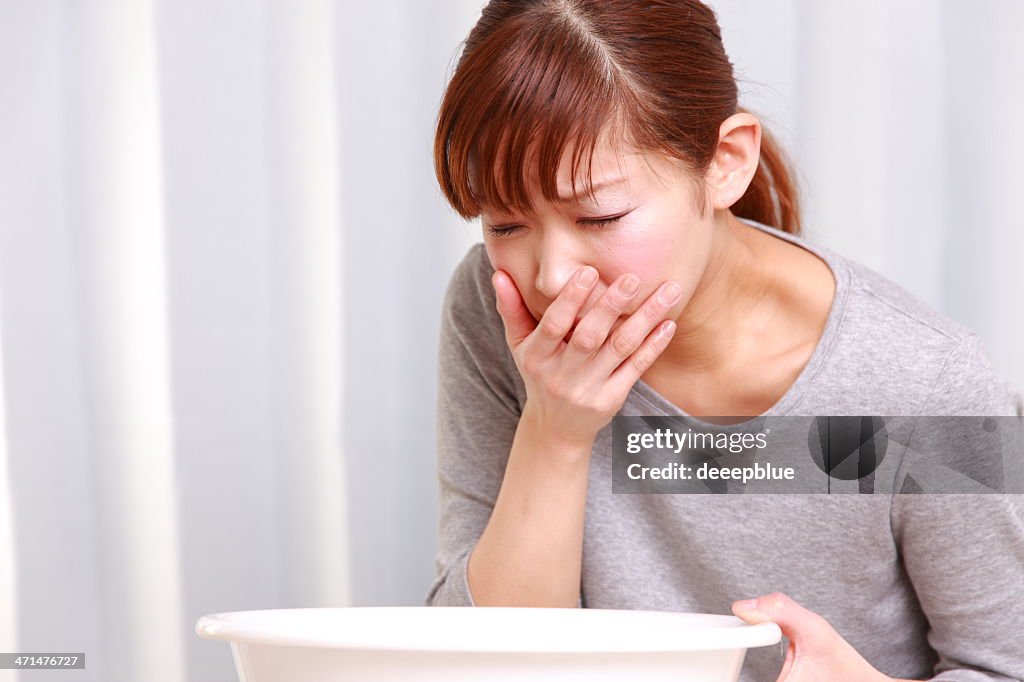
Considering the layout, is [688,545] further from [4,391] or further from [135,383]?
[4,391]

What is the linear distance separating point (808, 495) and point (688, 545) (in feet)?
0.40

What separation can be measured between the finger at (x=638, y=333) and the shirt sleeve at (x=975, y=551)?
25cm

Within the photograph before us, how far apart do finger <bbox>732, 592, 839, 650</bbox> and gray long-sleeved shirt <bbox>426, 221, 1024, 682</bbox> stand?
221 millimetres

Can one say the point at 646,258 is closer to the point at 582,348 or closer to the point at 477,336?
the point at 582,348

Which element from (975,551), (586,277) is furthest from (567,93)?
(975,551)

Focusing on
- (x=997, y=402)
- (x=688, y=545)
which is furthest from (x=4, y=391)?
(x=997, y=402)

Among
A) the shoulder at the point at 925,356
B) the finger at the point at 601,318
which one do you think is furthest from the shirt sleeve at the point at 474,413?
the shoulder at the point at 925,356

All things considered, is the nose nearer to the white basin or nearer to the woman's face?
the woman's face

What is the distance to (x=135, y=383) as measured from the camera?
1.33 m

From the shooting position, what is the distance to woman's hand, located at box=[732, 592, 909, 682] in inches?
28.0

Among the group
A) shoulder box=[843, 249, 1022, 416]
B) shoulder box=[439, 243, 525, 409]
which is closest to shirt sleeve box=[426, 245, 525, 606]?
shoulder box=[439, 243, 525, 409]

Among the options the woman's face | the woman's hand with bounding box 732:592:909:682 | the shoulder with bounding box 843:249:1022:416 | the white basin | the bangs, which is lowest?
the woman's hand with bounding box 732:592:909:682

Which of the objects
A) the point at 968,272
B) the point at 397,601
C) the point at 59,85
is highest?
the point at 59,85

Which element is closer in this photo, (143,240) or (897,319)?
(897,319)
